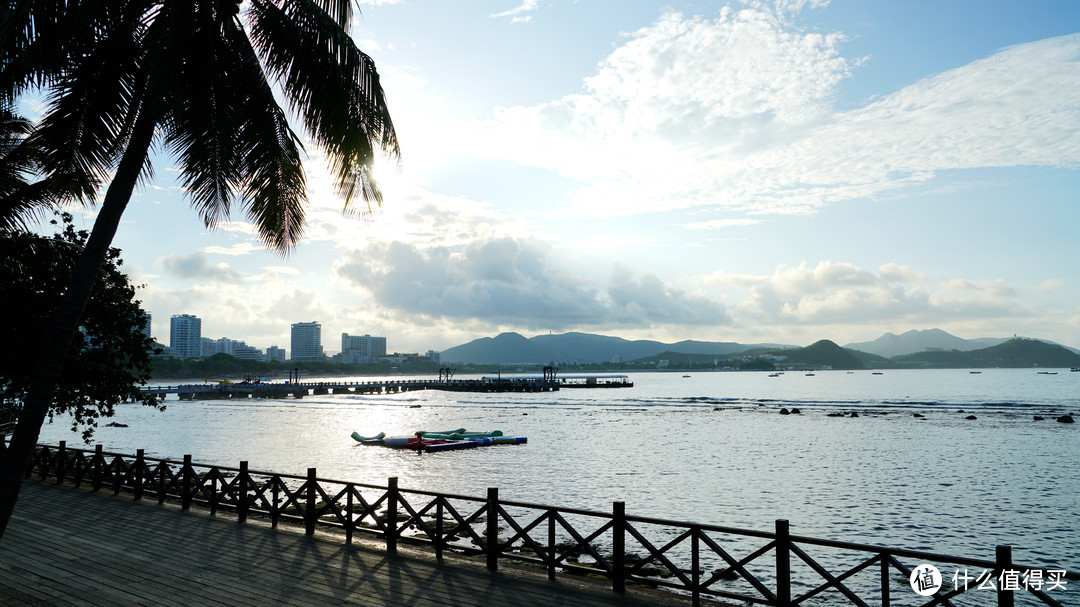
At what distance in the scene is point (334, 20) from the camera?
390 inches

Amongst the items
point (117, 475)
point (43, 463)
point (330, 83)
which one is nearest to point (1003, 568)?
point (330, 83)

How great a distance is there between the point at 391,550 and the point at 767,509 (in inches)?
782

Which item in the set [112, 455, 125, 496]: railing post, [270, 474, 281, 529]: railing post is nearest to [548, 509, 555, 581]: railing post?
[270, 474, 281, 529]: railing post

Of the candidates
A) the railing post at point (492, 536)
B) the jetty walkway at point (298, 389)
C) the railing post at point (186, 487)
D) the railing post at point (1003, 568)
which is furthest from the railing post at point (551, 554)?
the jetty walkway at point (298, 389)

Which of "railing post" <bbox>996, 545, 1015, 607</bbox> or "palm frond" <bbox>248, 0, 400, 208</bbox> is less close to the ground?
"palm frond" <bbox>248, 0, 400, 208</bbox>

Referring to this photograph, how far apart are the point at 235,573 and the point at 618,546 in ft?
22.3

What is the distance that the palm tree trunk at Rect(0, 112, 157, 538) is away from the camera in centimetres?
806

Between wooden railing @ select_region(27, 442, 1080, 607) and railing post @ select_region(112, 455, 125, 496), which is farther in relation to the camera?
railing post @ select_region(112, 455, 125, 496)

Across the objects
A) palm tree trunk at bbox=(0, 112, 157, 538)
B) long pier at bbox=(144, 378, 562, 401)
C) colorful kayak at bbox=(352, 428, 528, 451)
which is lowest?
long pier at bbox=(144, 378, 562, 401)

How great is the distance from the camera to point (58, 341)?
26.9 feet

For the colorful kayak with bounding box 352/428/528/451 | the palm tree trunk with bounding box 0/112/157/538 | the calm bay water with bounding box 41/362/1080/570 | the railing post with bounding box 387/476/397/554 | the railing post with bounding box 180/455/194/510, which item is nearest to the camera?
the palm tree trunk with bounding box 0/112/157/538

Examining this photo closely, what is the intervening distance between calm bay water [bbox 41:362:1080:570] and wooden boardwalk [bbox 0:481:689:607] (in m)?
15.9

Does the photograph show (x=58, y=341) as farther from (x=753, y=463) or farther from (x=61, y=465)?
(x=753, y=463)

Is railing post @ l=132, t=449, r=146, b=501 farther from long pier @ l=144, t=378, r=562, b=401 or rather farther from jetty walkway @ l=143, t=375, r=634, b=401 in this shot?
long pier @ l=144, t=378, r=562, b=401
